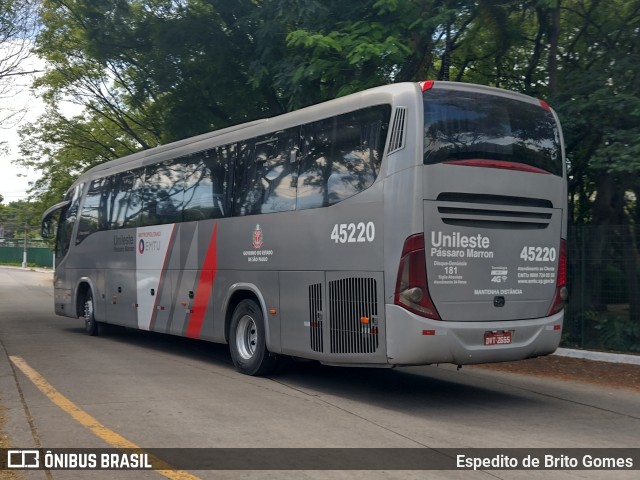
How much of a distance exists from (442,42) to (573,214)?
4.96 m

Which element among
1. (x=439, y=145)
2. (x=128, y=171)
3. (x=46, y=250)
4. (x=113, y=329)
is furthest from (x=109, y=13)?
(x=46, y=250)

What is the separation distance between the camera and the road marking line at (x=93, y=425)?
6.23 meters

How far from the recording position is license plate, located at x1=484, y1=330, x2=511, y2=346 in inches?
360

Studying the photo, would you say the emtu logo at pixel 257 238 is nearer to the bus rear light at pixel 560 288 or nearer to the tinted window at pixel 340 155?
the tinted window at pixel 340 155

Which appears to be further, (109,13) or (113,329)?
(109,13)

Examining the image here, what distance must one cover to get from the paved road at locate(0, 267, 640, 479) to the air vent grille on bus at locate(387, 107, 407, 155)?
305cm

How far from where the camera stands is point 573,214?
17875mm

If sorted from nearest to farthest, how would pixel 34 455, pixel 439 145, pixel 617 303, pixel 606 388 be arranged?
pixel 34 455, pixel 439 145, pixel 606 388, pixel 617 303

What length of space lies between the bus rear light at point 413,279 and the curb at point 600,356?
6.06 metres

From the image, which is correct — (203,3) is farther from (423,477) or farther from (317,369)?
(423,477)

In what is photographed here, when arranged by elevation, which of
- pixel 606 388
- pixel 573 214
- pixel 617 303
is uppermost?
pixel 573 214

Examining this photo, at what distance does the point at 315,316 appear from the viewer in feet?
32.8

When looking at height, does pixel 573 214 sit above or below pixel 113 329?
above

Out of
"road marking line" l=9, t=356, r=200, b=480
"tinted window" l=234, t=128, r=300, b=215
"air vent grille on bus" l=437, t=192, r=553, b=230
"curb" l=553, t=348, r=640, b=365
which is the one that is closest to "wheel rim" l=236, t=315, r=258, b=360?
"tinted window" l=234, t=128, r=300, b=215
